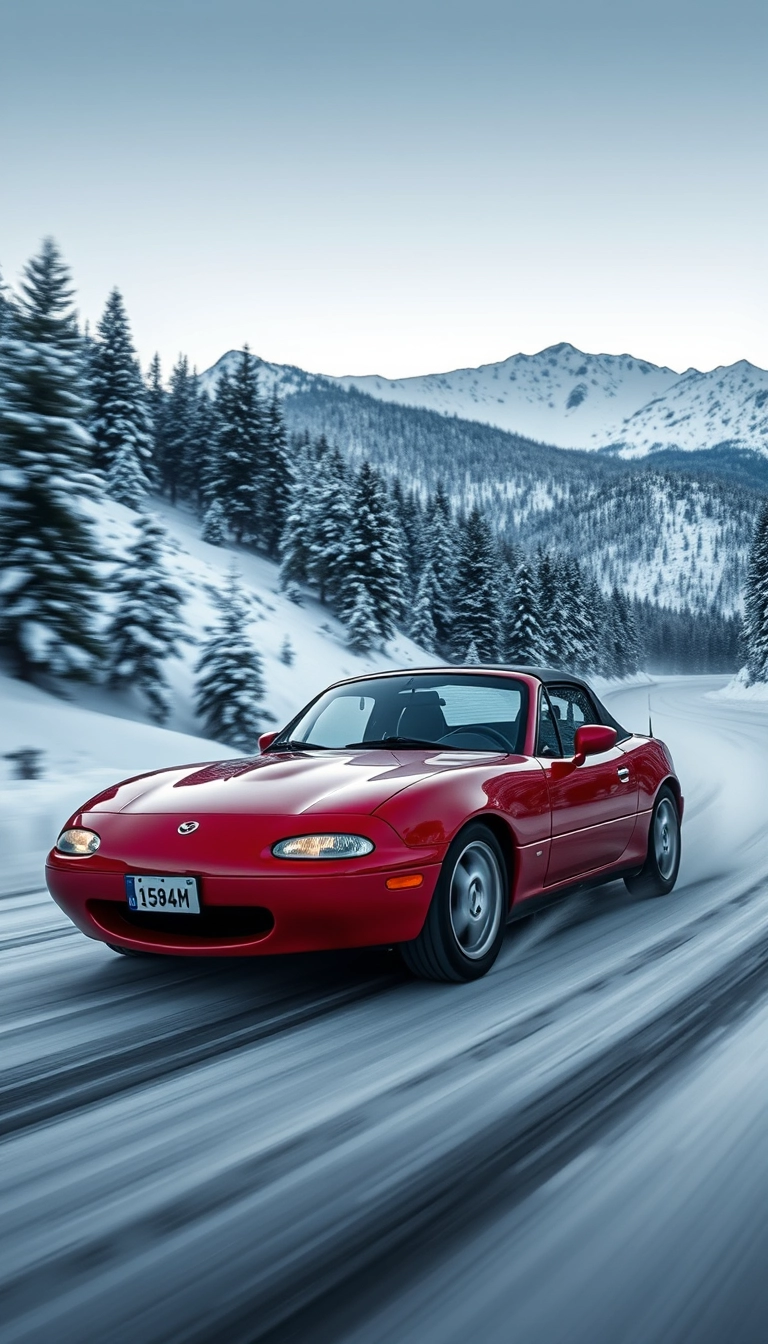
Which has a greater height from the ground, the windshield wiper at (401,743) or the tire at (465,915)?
the windshield wiper at (401,743)

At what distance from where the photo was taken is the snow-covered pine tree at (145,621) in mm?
20766

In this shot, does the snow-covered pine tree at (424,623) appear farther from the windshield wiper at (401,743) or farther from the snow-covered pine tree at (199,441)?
the windshield wiper at (401,743)

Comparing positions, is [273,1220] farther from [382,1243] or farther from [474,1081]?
[474,1081]

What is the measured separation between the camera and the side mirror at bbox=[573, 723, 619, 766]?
17.7ft

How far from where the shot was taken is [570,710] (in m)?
6.16

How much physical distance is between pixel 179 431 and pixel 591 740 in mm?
70355

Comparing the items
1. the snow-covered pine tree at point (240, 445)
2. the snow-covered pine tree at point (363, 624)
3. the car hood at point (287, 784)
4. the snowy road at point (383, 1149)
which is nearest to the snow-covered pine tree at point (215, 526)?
the snow-covered pine tree at point (240, 445)

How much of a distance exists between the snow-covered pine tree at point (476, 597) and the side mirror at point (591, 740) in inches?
2091

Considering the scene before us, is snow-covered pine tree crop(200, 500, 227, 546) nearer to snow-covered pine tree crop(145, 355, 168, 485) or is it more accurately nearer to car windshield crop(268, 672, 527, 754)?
snow-covered pine tree crop(145, 355, 168, 485)

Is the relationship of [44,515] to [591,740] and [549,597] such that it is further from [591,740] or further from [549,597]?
[549,597]

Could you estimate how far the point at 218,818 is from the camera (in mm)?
4172

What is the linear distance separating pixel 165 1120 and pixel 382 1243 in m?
Answer: 0.89

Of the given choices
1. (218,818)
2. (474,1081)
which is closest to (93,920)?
(218,818)

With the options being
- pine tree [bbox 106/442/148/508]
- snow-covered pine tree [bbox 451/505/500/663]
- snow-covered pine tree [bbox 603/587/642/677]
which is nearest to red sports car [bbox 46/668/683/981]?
pine tree [bbox 106/442/148/508]
